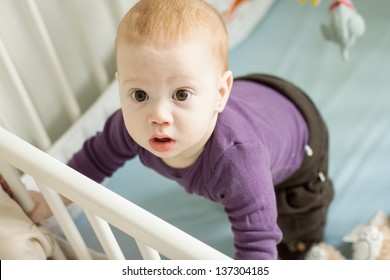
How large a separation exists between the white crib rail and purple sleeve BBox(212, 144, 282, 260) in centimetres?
19

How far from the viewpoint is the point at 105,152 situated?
2.90 feet

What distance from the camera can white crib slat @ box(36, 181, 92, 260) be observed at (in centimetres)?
65

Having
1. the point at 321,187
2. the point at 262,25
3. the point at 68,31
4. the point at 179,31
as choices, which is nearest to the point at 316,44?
the point at 262,25

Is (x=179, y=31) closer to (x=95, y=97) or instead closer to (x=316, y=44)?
(x=95, y=97)

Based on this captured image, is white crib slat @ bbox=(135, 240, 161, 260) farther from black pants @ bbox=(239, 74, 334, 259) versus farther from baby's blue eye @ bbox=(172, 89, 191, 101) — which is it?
black pants @ bbox=(239, 74, 334, 259)

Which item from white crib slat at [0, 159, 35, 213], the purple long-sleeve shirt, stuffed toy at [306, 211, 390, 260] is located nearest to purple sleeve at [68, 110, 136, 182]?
the purple long-sleeve shirt

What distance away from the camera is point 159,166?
2.74ft

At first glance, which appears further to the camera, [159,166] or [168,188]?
[168,188]

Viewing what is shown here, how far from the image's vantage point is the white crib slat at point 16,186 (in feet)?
2.39

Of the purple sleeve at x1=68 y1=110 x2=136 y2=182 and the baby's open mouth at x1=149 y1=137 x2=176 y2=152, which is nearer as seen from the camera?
the baby's open mouth at x1=149 y1=137 x2=176 y2=152

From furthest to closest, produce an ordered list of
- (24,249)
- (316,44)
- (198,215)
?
1. (316,44)
2. (198,215)
3. (24,249)

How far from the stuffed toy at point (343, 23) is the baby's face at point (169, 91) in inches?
17.5

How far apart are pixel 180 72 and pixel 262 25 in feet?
2.66

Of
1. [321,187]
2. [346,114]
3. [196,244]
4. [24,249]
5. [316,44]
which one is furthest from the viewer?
[316,44]
